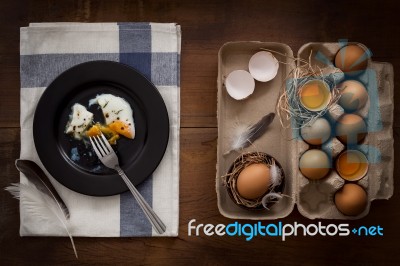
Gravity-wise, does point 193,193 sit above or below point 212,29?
below

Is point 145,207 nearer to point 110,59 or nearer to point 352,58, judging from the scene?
point 110,59

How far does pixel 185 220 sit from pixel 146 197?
87 mm

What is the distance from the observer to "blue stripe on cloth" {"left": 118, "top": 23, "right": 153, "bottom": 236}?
3.21 feet

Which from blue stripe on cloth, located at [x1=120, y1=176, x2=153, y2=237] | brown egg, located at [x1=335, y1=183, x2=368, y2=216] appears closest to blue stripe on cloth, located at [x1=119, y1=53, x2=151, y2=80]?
blue stripe on cloth, located at [x1=120, y1=176, x2=153, y2=237]

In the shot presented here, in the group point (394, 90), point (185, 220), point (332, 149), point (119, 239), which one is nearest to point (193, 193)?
point (185, 220)

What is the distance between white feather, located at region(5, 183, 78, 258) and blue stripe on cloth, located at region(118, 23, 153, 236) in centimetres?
11

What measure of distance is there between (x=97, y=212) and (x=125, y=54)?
31 cm

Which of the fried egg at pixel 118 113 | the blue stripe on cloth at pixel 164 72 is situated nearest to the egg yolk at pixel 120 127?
the fried egg at pixel 118 113

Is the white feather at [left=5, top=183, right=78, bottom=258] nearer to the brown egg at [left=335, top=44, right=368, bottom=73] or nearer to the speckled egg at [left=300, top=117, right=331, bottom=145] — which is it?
the speckled egg at [left=300, top=117, right=331, bottom=145]

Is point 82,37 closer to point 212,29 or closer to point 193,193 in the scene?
point 212,29

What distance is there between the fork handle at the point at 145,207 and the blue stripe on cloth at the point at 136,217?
0.07ft

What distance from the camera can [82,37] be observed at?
0.98 metres

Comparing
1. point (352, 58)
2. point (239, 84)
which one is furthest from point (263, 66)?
point (352, 58)

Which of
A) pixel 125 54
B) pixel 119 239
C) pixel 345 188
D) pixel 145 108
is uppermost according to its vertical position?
pixel 125 54
